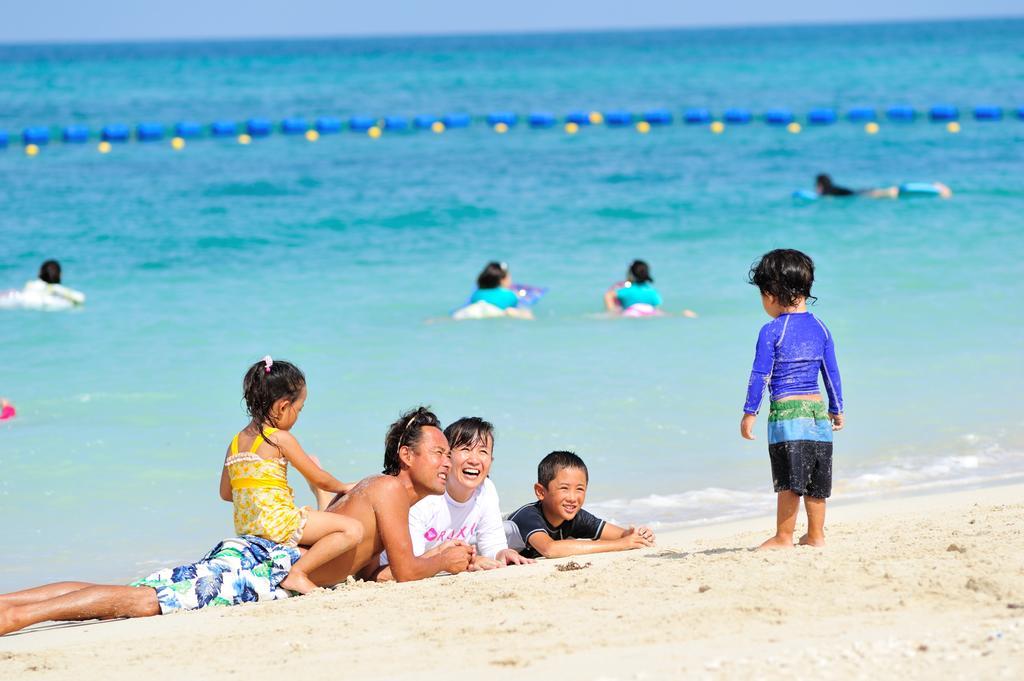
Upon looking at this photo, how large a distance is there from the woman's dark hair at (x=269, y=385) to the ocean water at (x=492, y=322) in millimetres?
1415

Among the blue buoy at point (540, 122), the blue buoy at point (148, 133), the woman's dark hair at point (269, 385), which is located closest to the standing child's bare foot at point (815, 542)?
the woman's dark hair at point (269, 385)

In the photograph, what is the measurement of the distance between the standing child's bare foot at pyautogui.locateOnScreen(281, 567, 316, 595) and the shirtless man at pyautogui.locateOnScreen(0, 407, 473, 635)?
0.11ft

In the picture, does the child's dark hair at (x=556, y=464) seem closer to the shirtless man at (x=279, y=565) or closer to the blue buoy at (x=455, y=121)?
the shirtless man at (x=279, y=565)

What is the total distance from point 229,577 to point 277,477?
42cm

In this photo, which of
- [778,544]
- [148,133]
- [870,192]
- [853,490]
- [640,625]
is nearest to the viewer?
[640,625]

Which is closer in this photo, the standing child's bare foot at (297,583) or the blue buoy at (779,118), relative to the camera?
the standing child's bare foot at (297,583)

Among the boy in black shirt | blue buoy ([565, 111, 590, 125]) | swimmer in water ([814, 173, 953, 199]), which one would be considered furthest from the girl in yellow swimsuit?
blue buoy ([565, 111, 590, 125])

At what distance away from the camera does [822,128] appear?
32500mm

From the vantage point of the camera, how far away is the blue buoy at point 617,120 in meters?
34.4

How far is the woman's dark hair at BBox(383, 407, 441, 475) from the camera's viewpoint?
520cm

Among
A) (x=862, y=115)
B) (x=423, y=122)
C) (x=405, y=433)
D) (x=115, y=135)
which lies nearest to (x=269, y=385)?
(x=405, y=433)

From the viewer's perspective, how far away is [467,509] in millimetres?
5426

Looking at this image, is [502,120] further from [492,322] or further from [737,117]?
[492,322]

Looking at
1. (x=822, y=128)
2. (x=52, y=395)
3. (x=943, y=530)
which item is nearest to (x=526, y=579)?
(x=943, y=530)
